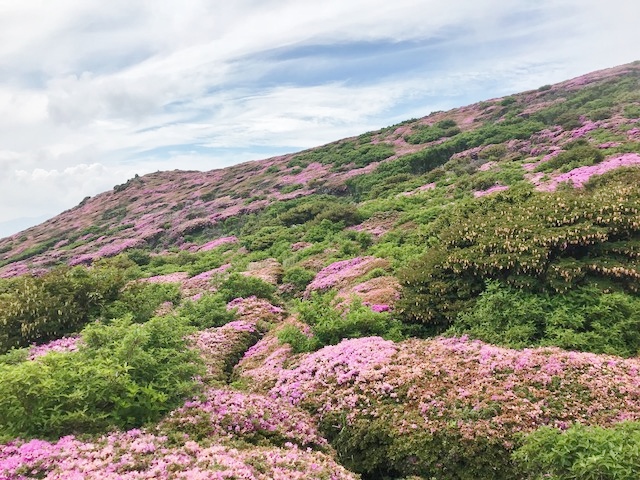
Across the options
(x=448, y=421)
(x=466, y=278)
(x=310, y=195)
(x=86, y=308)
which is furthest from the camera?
(x=310, y=195)

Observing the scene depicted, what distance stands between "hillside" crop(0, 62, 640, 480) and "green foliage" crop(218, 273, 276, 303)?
0.20 ft

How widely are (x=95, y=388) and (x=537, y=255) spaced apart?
9.05 m

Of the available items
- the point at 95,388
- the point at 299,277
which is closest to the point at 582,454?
the point at 95,388

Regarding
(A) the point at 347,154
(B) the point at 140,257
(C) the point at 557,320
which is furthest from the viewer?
(A) the point at 347,154

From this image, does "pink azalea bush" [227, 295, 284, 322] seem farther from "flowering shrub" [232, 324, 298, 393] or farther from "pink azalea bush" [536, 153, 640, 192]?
"pink azalea bush" [536, 153, 640, 192]

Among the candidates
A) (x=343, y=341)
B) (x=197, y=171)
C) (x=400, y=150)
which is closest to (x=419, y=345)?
(x=343, y=341)

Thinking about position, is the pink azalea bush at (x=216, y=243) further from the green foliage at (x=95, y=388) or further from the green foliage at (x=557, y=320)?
the green foliage at (x=95, y=388)

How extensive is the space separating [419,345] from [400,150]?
3656cm

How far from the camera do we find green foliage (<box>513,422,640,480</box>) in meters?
4.97

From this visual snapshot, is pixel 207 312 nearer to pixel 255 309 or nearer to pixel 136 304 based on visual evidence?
pixel 255 309

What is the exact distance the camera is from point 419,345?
31.7 feet

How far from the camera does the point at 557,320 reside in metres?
9.47

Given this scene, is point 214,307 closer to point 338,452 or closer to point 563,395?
point 338,452

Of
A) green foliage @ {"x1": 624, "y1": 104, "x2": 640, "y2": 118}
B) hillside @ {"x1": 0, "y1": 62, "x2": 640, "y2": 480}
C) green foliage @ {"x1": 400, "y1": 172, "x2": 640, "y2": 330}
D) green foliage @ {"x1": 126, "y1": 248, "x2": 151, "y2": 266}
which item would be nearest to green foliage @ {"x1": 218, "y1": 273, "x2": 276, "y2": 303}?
hillside @ {"x1": 0, "y1": 62, "x2": 640, "y2": 480}
